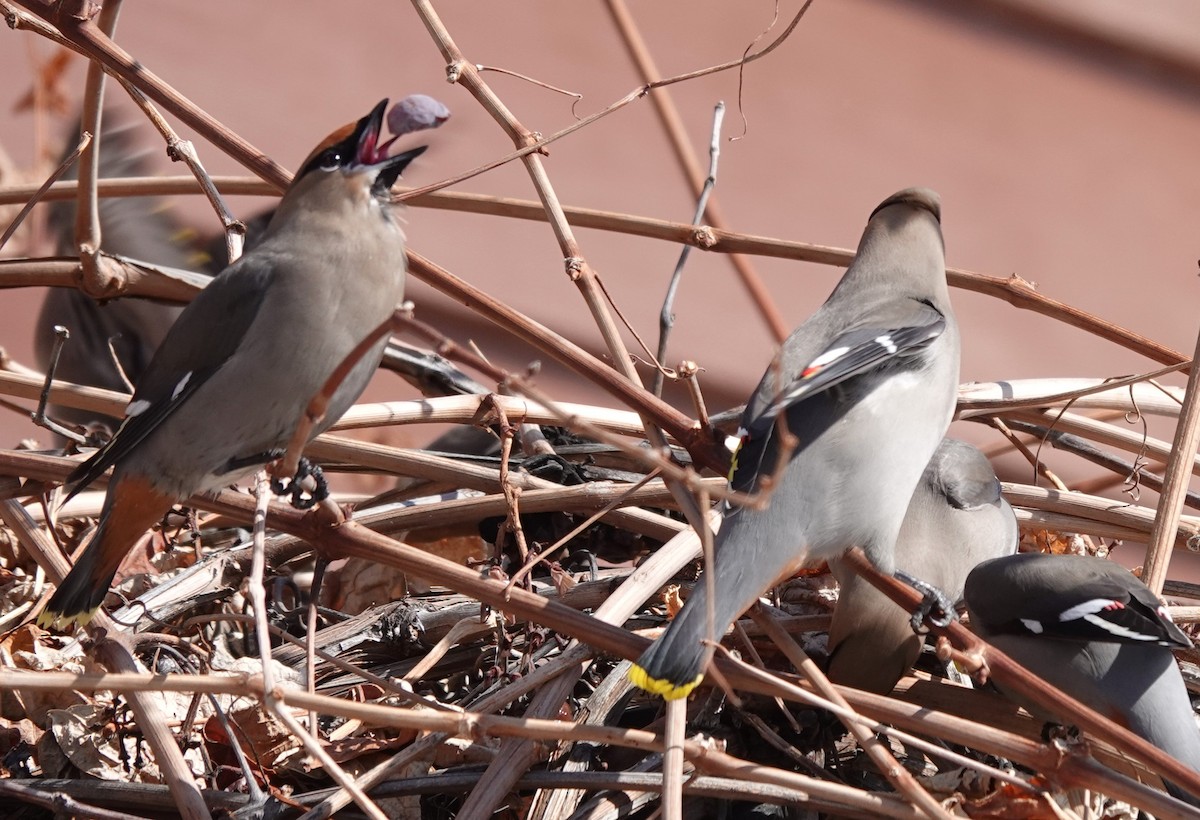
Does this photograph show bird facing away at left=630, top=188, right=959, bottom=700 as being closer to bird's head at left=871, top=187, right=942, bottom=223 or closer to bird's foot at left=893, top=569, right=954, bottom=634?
bird's foot at left=893, top=569, right=954, bottom=634

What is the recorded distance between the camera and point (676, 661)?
2.00 metres

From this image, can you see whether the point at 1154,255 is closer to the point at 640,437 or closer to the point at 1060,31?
the point at 1060,31

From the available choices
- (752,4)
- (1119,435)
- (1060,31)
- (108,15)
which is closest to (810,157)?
(752,4)

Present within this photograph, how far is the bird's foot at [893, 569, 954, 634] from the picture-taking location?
7.28 feet

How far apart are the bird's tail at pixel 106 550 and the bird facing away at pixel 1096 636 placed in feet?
4.95

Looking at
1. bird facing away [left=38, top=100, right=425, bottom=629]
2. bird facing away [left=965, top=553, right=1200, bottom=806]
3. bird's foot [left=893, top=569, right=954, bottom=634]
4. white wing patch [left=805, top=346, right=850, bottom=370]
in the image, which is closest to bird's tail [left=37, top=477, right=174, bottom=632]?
bird facing away [left=38, top=100, right=425, bottom=629]

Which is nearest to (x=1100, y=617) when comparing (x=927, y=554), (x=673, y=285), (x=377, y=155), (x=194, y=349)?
(x=927, y=554)

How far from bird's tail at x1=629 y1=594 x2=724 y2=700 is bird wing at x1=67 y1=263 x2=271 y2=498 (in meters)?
0.97

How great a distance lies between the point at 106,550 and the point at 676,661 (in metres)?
1.11

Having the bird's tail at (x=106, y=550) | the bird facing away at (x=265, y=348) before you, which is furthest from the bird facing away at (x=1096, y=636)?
the bird's tail at (x=106, y=550)

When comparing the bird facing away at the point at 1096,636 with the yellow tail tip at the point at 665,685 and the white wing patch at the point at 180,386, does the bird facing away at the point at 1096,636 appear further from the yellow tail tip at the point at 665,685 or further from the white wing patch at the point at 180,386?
the white wing patch at the point at 180,386

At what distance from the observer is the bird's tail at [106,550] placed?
96.9 inches

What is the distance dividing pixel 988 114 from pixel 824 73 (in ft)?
1.93

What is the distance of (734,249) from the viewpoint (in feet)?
9.11
